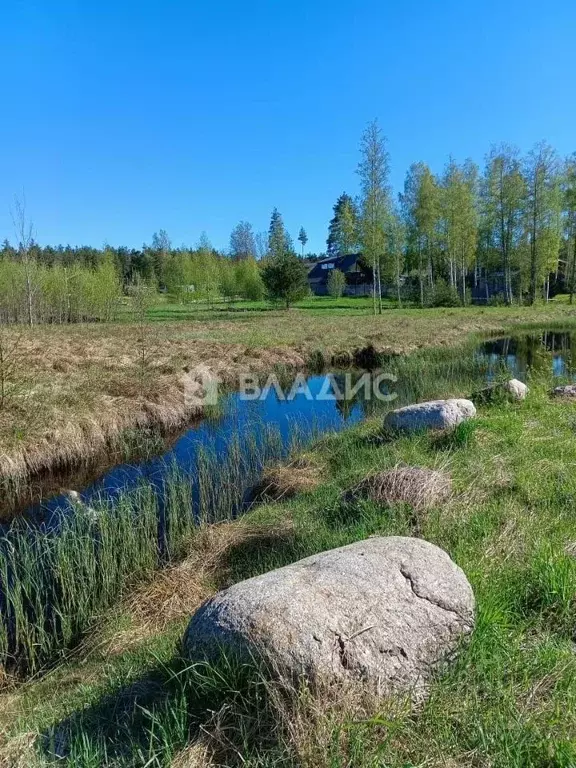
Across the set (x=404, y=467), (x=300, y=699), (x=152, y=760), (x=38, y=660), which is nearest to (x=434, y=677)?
(x=300, y=699)

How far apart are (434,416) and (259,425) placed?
13.9ft

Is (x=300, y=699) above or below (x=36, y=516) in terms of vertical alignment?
above

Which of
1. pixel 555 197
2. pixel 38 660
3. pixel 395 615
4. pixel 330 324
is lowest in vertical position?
pixel 38 660

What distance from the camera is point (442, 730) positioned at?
2.11 m

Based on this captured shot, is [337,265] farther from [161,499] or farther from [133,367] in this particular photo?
[161,499]

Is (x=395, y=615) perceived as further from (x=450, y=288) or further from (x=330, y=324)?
(x=450, y=288)

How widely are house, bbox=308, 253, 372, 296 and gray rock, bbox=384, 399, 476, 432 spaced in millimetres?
42979

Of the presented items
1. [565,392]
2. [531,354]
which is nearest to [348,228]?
[531,354]

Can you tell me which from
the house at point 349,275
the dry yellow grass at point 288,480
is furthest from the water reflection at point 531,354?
the house at point 349,275

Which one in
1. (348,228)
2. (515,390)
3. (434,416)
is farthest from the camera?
(348,228)

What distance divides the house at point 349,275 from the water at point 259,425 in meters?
35.1

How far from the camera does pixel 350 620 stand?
238 cm

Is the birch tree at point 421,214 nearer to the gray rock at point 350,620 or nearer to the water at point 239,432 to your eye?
the water at point 239,432

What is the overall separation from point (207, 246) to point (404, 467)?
57613 mm
